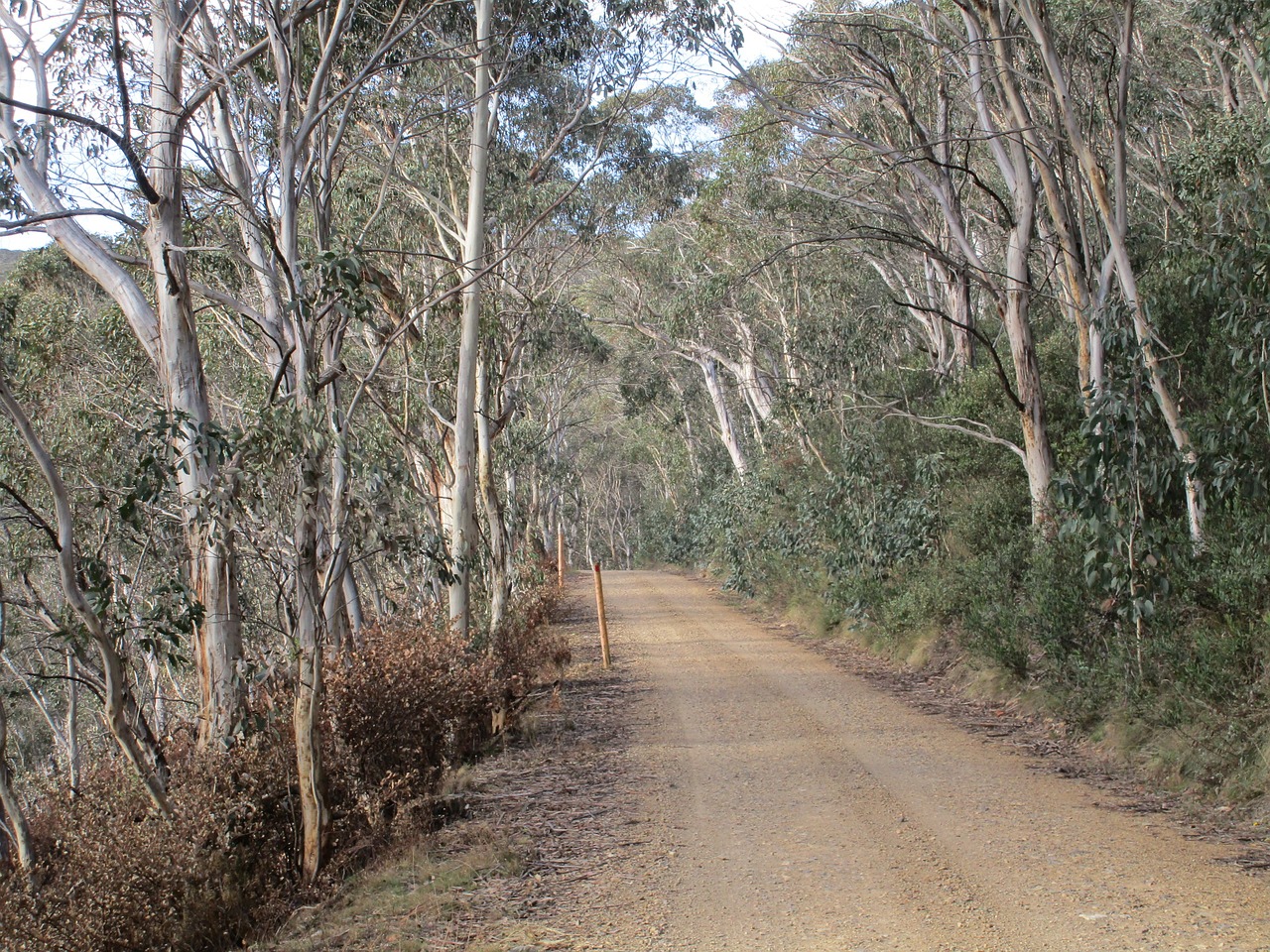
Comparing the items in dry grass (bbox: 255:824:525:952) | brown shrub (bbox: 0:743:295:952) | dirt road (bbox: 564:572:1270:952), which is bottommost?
dirt road (bbox: 564:572:1270:952)

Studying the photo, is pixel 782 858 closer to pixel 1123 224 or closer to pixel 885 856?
pixel 885 856

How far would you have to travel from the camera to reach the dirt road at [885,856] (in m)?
4.76

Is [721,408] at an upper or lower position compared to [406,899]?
upper

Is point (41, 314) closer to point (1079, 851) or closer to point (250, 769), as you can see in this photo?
point (250, 769)

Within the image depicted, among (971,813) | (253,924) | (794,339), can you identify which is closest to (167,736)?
(253,924)

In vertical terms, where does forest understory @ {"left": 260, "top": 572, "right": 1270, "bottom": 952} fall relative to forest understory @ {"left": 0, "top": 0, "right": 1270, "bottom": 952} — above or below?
below

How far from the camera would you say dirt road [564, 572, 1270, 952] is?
4.76 meters

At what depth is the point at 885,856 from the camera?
19.1ft

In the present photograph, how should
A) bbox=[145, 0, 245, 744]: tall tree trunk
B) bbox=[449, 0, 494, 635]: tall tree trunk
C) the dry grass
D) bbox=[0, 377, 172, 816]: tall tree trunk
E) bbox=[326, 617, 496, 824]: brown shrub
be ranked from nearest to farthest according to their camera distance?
1. the dry grass
2. bbox=[0, 377, 172, 816]: tall tree trunk
3. bbox=[145, 0, 245, 744]: tall tree trunk
4. bbox=[326, 617, 496, 824]: brown shrub
5. bbox=[449, 0, 494, 635]: tall tree trunk

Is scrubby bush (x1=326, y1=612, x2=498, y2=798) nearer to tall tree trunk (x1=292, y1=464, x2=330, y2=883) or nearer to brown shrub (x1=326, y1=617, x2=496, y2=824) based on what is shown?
brown shrub (x1=326, y1=617, x2=496, y2=824)

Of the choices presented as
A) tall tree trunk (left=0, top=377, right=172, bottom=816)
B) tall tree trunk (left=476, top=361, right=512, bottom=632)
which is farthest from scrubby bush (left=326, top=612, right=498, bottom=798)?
tall tree trunk (left=476, top=361, right=512, bottom=632)

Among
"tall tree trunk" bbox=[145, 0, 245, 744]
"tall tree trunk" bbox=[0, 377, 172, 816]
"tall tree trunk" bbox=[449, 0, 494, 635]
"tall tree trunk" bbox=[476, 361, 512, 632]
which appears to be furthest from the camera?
"tall tree trunk" bbox=[476, 361, 512, 632]

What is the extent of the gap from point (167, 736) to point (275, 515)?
2.42 metres

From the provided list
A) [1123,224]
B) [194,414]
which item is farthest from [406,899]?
[1123,224]
